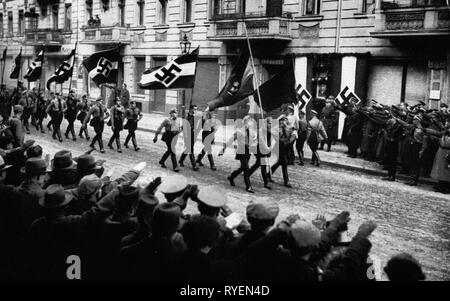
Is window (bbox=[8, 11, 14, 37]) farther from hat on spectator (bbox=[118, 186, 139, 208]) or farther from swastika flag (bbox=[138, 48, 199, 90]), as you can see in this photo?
hat on spectator (bbox=[118, 186, 139, 208])

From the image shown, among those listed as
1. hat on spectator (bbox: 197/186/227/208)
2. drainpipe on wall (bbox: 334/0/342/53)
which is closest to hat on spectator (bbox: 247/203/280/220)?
hat on spectator (bbox: 197/186/227/208)

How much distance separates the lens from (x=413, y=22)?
16.4 meters

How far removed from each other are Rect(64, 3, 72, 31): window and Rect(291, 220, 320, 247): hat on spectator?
36769 mm

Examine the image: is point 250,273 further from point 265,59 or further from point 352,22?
point 265,59

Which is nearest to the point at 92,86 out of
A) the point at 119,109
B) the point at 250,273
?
the point at 119,109

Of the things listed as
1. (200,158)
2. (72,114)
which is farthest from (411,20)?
(72,114)

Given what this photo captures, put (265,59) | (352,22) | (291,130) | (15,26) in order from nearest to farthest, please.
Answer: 1. (291,130)
2. (352,22)
3. (265,59)
4. (15,26)

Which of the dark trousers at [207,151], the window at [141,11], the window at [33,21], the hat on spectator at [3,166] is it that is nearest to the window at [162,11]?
the window at [141,11]

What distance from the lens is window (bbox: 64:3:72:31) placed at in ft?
120

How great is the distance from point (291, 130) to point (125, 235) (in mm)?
8702

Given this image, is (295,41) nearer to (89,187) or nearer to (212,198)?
(89,187)

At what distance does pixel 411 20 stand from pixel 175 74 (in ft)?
30.5

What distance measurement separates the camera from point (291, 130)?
Answer: 12070mm

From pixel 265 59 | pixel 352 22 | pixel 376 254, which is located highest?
pixel 352 22
